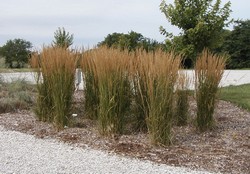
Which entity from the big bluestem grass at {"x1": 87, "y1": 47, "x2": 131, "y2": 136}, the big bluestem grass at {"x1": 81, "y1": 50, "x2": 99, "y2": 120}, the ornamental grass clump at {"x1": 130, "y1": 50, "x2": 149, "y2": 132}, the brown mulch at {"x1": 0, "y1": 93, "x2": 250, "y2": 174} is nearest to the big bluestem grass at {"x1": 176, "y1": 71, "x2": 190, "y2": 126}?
the brown mulch at {"x1": 0, "y1": 93, "x2": 250, "y2": 174}

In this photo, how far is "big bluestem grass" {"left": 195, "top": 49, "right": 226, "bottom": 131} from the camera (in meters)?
5.13

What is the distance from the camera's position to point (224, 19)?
10.2 meters

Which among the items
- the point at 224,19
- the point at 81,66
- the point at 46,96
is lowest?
the point at 46,96

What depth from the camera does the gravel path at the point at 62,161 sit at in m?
3.79

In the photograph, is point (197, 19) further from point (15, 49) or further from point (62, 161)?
point (15, 49)

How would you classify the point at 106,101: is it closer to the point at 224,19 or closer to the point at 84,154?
the point at 84,154

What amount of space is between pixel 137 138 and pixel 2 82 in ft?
19.3

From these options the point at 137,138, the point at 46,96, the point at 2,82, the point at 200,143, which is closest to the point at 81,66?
the point at 46,96

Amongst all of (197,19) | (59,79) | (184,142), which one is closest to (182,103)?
(184,142)

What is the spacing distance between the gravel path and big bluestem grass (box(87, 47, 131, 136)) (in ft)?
1.91

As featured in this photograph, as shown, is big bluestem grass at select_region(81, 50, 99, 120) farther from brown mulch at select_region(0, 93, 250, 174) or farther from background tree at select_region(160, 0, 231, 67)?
background tree at select_region(160, 0, 231, 67)

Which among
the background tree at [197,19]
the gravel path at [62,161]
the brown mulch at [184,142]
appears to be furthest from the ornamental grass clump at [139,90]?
the background tree at [197,19]

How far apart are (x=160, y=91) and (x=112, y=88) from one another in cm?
73

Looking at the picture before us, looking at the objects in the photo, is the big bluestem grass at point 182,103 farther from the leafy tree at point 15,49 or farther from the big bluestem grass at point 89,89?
the leafy tree at point 15,49
